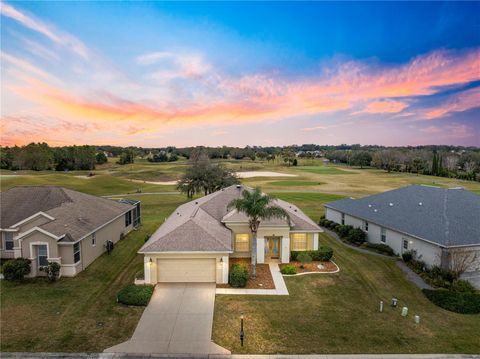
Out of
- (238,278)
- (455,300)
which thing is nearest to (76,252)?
(238,278)

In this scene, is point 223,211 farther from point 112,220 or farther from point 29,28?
point 29,28

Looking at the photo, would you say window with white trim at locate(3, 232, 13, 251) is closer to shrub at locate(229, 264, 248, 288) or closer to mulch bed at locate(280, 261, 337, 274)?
shrub at locate(229, 264, 248, 288)

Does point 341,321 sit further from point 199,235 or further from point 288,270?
point 199,235

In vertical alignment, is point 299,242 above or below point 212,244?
below

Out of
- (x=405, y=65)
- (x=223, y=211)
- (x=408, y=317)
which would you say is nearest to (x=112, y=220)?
(x=223, y=211)

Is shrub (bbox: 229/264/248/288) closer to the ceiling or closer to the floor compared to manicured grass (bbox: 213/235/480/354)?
closer to the ceiling

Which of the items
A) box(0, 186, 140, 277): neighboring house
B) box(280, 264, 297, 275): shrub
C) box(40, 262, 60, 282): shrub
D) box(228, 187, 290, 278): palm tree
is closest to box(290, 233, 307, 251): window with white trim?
box(280, 264, 297, 275): shrub

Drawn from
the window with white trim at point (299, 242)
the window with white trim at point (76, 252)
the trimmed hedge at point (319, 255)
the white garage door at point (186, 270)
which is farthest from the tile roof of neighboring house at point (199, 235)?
the window with white trim at point (76, 252)
